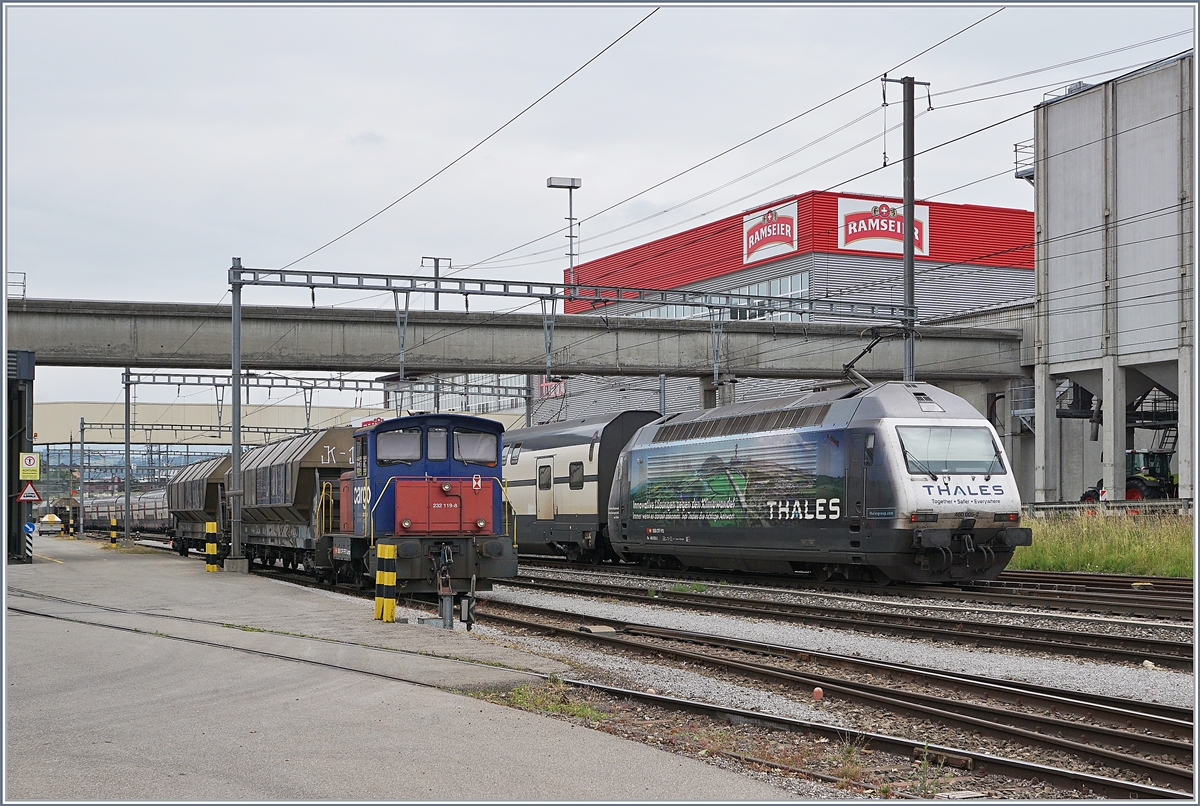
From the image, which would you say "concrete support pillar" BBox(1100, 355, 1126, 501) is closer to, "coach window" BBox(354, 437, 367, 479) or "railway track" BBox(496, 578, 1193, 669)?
"railway track" BBox(496, 578, 1193, 669)

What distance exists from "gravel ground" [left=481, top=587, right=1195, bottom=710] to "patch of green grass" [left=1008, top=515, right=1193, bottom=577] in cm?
936

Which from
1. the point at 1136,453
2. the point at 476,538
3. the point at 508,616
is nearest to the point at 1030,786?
the point at 508,616

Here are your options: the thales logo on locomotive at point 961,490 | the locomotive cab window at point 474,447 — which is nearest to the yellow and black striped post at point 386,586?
the locomotive cab window at point 474,447

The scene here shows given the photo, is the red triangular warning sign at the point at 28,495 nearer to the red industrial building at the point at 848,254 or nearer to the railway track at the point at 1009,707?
the railway track at the point at 1009,707

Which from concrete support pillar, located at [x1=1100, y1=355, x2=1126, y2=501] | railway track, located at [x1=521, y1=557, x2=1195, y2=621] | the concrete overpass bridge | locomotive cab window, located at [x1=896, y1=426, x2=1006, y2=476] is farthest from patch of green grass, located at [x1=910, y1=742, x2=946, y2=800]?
concrete support pillar, located at [x1=1100, y1=355, x2=1126, y2=501]

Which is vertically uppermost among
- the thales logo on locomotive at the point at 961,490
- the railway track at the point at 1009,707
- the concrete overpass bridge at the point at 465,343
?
the concrete overpass bridge at the point at 465,343

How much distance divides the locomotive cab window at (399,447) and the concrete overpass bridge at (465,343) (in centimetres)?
2021

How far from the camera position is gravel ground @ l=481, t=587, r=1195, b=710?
10.7 m

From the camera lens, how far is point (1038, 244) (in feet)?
156

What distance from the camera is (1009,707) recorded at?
995cm

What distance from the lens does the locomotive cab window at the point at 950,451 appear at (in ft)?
60.8

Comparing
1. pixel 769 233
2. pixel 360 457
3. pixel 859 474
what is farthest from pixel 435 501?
pixel 769 233

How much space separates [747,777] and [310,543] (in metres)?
17.7

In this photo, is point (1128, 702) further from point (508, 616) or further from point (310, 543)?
point (310, 543)
